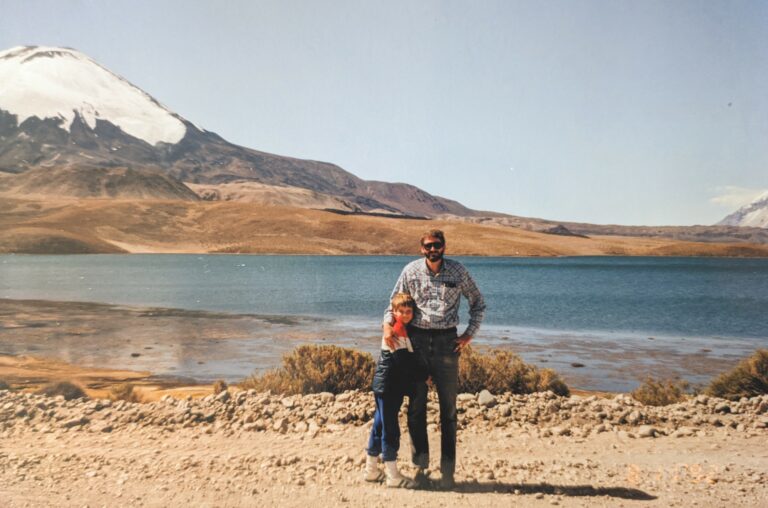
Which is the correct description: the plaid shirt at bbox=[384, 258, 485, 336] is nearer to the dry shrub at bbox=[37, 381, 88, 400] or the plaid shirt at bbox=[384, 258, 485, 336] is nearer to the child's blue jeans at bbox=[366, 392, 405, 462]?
the child's blue jeans at bbox=[366, 392, 405, 462]

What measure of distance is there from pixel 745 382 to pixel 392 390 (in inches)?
282

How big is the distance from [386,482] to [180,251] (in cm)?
11823

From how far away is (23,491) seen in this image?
226 inches

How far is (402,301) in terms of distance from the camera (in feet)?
18.4

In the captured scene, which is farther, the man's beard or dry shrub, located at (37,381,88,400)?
dry shrub, located at (37,381,88,400)

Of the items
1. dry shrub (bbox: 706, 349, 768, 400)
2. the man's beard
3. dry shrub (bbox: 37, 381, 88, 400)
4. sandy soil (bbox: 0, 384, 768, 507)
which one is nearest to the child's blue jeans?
sandy soil (bbox: 0, 384, 768, 507)

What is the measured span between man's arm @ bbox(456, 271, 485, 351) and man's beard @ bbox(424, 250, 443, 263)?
284 millimetres

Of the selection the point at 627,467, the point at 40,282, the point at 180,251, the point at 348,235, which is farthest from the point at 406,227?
the point at 627,467

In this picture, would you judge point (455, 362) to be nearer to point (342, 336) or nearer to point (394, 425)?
point (394, 425)

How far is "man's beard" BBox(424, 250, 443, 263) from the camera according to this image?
5.74 metres

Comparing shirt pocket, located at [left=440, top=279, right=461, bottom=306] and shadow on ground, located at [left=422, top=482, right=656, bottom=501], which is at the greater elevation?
shirt pocket, located at [left=440, top=279, right=461, bottom=306]

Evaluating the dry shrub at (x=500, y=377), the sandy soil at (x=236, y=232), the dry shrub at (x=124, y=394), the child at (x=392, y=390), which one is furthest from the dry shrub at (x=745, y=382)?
the sandy soil at (x=236, y=232)

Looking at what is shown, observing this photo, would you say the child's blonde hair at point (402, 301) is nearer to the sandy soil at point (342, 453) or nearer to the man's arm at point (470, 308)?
the man's arm at point (470, 308)

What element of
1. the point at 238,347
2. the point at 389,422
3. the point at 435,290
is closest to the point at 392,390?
the point at 389,422
